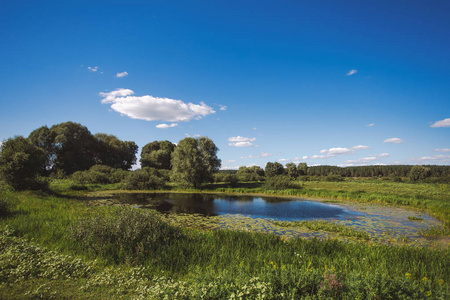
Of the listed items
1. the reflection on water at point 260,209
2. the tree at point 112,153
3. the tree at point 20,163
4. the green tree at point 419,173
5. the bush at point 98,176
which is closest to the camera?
the reflection on water at point 260,209

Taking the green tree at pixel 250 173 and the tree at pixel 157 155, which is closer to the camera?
the tree at pixel 157 155

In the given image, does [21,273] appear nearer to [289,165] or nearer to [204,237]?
[204,237]

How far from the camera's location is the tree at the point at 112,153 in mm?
58306

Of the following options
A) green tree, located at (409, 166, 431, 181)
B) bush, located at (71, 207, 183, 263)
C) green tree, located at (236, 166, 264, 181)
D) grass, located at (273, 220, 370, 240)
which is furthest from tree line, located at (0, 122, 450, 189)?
green tree, located at (409, 166, 431, 181)

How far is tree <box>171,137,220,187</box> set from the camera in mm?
38906

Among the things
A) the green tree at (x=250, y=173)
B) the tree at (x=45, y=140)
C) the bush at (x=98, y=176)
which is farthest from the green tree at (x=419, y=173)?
the tree at (x=45, y=140)

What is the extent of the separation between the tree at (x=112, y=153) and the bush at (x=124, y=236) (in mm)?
54304

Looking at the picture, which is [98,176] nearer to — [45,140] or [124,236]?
[45,140]

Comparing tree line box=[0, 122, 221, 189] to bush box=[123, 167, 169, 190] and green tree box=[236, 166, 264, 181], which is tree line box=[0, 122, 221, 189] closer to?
bush box=[123, 167, 169, 190]

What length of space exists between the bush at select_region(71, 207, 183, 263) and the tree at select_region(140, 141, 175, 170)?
195ft

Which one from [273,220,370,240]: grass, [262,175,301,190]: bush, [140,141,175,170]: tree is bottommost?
[273,220,370,240]: grass

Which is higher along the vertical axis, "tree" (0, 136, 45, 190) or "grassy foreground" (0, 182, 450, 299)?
"tree" (0, 136, 45, 190)

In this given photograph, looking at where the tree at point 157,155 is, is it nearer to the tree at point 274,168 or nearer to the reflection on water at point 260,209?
the reflection on water at point 260,209

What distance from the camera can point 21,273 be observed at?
201 inches
